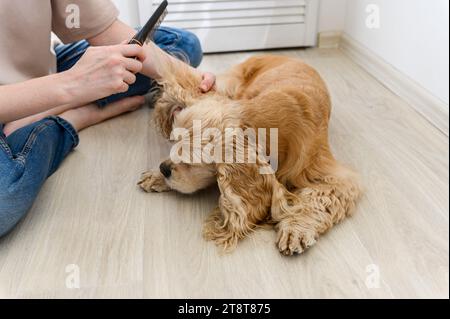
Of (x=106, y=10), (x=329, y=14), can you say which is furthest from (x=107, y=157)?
(x=329, y=14)

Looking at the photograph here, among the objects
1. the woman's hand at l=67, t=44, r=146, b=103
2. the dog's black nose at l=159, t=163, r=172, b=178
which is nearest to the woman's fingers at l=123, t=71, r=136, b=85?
the woman's hand at l=67, t=44, r=146, b=103

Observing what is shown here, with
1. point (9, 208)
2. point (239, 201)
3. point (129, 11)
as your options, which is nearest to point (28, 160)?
point (9, 208)

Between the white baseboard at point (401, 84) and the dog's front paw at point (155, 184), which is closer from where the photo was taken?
the dog's front paw at point (155, 184)

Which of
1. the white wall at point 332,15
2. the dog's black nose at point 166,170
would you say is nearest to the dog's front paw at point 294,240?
the dog's black nose at point 166,170

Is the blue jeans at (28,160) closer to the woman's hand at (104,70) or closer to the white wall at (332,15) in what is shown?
the woman's hand at (104,70)

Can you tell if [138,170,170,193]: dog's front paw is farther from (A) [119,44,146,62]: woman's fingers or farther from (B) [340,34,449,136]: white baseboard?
(B) [340,34,449,136]: white baseboard

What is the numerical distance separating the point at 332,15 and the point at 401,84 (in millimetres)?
810

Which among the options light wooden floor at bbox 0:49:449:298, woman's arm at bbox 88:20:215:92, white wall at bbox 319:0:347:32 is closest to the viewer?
light wooden floor at bbox 0:49:449:298

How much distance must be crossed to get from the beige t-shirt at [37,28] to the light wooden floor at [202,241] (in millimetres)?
329

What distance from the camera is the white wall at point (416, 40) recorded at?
1603mm

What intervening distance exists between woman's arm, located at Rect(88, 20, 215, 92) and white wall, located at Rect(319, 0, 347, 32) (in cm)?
137

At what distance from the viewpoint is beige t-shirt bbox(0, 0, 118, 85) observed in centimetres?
136

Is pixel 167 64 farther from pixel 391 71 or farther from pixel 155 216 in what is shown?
pixel 391 71

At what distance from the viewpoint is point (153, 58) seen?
1.44 meters
